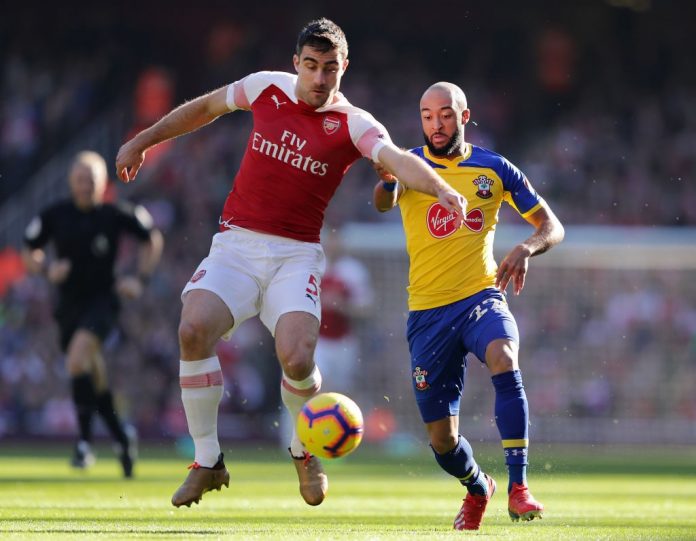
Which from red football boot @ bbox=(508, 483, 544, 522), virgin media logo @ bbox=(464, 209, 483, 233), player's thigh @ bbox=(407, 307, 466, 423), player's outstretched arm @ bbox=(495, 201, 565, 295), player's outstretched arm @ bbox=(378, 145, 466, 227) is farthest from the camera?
virgin media logo @ bbox=(464, 209, 483, 233)

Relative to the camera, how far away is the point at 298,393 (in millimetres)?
7422

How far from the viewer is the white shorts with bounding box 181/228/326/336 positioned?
7195 mm

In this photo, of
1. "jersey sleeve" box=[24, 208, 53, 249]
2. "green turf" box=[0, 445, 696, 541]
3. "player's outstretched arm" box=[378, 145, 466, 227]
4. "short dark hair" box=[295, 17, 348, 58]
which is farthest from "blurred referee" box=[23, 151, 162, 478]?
"player's outstretched arm" box=[378, 145, 466, 227]

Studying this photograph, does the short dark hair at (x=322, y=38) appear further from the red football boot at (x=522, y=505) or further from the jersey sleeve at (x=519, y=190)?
the red football boot at (x=522, y=505)

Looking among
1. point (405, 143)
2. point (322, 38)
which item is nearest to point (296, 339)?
point (322, 38)

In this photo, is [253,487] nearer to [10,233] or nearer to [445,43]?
[10,233]

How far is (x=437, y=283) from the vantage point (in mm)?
7539

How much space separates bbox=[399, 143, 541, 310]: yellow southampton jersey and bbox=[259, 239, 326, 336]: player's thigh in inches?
24.0

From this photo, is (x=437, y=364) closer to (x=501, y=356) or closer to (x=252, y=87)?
(x=501, y=356)

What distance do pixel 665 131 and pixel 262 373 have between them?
9.34m

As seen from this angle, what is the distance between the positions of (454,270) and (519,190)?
584 millimetres

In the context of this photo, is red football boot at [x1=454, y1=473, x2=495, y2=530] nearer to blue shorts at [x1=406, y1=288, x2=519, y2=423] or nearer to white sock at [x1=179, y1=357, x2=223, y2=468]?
blue shorts at [x1=406, y1=288, x2=519, y2=423]

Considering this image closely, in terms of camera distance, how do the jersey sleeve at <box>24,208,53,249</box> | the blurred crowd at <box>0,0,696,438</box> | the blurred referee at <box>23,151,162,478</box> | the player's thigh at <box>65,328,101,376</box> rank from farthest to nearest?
the blurred crowd at <box>0,0,696,438</box> < the jersey sleeve at <box>24,208,53,249</box> < the blurred referee at <box>23,151,162,478</box> < the player's thigh at <box>65,328,101,376</box>

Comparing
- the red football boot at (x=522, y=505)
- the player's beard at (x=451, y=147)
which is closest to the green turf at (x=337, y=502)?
the red football boot at (x=522, y=505)
